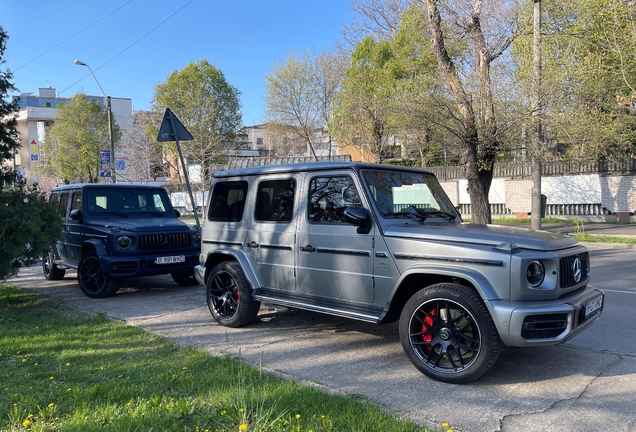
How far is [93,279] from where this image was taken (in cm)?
894

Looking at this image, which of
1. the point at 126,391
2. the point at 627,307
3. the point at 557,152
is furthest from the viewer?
the point at 557,152

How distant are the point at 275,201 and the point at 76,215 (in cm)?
500

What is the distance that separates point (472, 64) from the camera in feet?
55.3

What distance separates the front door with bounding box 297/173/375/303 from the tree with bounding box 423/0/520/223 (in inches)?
411

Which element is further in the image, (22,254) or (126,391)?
(22,254)

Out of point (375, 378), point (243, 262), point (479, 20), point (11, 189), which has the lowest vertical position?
point (375, 378)

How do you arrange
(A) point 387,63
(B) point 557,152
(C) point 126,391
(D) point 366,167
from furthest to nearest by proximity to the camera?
(A) point 387,63 → (B) point 557,152 → (D) point 366,167 → (C) point 126,391

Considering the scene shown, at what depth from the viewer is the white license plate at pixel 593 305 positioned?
4407mm

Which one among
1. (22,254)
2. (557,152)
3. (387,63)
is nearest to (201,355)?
(22,254)

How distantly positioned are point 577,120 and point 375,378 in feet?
41.5

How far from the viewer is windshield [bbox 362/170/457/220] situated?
17.3ft

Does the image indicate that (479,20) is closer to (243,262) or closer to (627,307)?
(627,307)

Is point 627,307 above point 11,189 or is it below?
below

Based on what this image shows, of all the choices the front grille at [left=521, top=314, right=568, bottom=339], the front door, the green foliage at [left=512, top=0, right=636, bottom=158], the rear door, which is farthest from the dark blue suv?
the green foliage at [left=512, top=0, right=636, bottom=158]
